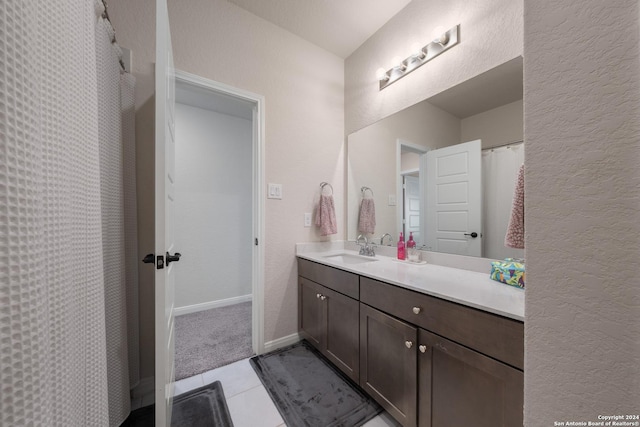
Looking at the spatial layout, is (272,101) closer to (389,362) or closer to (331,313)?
(331,313)

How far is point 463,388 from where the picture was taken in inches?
33.6

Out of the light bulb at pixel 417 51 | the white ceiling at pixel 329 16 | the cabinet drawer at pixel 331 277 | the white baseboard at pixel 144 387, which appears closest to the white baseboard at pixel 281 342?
the cabinet drawer at pixel 331 277

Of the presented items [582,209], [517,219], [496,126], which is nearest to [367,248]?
[517,219]

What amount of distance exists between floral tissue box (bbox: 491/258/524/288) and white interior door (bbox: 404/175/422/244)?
547mm

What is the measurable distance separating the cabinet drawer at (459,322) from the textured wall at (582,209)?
1.20ft

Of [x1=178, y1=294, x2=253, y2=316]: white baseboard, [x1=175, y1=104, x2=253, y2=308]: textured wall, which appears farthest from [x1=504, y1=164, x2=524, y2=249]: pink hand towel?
[x1=178, y1=294, x2=253, y2=316]: white baseboard

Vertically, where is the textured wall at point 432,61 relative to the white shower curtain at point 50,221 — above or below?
above

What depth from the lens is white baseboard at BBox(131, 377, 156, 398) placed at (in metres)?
1.31

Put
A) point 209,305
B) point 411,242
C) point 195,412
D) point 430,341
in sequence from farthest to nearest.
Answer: point 209,305
point 411,242
point 195,412
point 430,341

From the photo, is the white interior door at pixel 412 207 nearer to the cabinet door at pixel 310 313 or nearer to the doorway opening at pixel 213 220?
the cabinet door at pixel 310 313

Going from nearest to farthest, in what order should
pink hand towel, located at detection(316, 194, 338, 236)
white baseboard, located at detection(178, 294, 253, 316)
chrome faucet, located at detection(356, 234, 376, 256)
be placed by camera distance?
chrome faucet, located at detection(356, 234, 376, 256)
pink hand towel, located at detection(316, 194, 338, 236)
white baseboard, located at detection(178, 294, 253, 316)

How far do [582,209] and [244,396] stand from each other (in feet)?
5.63

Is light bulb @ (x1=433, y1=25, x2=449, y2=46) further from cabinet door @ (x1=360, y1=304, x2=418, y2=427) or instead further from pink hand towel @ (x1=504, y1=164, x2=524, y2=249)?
cabinet door @ (x1=360, y1=304, x2=418, y2=427)

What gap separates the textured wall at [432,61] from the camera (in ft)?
3.86
